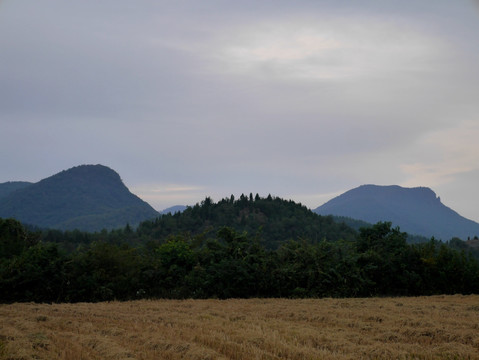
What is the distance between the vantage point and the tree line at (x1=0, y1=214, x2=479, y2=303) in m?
16.3

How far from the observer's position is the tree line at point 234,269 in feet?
53.5

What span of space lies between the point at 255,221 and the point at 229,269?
111976 mm

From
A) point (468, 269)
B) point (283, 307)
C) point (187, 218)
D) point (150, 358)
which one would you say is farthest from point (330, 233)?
point (150, 358)

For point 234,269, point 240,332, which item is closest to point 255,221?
point 234,269

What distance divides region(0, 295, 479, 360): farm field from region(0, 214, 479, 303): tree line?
3.86 meters

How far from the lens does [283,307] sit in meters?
13.2

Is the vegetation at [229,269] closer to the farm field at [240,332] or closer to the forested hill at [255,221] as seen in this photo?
the farm field at [240,332]

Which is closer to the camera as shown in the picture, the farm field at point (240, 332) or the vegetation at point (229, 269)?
the farm field at point (240, 332)

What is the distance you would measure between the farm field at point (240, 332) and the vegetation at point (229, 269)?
3632 millimetres

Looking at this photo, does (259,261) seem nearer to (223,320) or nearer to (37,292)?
(223,320)

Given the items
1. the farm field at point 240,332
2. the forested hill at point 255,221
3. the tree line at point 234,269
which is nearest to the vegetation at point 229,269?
the tree line at point 234,269

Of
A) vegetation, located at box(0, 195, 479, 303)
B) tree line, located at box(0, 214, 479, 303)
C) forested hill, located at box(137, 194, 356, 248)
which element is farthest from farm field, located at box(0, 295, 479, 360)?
forested hill, located at box(137, 194, 356, 248)

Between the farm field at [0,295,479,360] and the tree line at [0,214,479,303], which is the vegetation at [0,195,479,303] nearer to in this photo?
the tree line at [0,214,479,303]

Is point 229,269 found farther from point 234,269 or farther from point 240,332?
point 240,332
